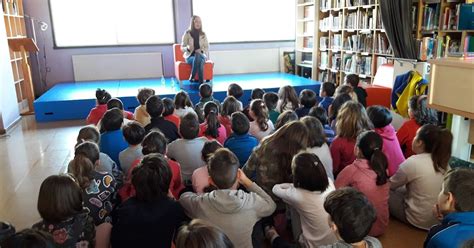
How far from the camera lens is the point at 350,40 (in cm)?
726

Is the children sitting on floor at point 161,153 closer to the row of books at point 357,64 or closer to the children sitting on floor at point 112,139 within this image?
the children sitting on floor at point 112,139

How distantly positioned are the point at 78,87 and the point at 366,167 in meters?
6.73

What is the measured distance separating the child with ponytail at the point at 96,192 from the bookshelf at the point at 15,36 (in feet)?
17.9

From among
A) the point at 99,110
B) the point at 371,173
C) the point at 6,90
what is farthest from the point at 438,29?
the point at 6,90

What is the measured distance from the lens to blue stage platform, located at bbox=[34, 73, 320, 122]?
625 centimetres

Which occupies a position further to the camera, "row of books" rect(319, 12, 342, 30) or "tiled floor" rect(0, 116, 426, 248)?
"row of books" rect(319, 12, 342, 30)

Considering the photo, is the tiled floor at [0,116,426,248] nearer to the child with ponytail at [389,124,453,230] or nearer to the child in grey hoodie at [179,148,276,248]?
the child with ponytail at [389,124,453,230]

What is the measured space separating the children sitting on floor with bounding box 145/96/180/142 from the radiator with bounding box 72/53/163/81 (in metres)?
5.60

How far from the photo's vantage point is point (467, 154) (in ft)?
10.5

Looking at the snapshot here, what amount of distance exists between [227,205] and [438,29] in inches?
185

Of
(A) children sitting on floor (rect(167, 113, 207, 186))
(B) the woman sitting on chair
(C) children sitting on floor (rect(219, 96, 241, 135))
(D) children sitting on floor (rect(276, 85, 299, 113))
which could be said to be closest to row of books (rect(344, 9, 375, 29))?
(B) the woman sitting on chair

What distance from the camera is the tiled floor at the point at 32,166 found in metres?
2.65

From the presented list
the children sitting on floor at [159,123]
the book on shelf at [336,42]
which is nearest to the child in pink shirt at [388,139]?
the children sitting on floor at [159,123]

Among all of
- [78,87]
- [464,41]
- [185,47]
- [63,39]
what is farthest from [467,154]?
[63,39]
